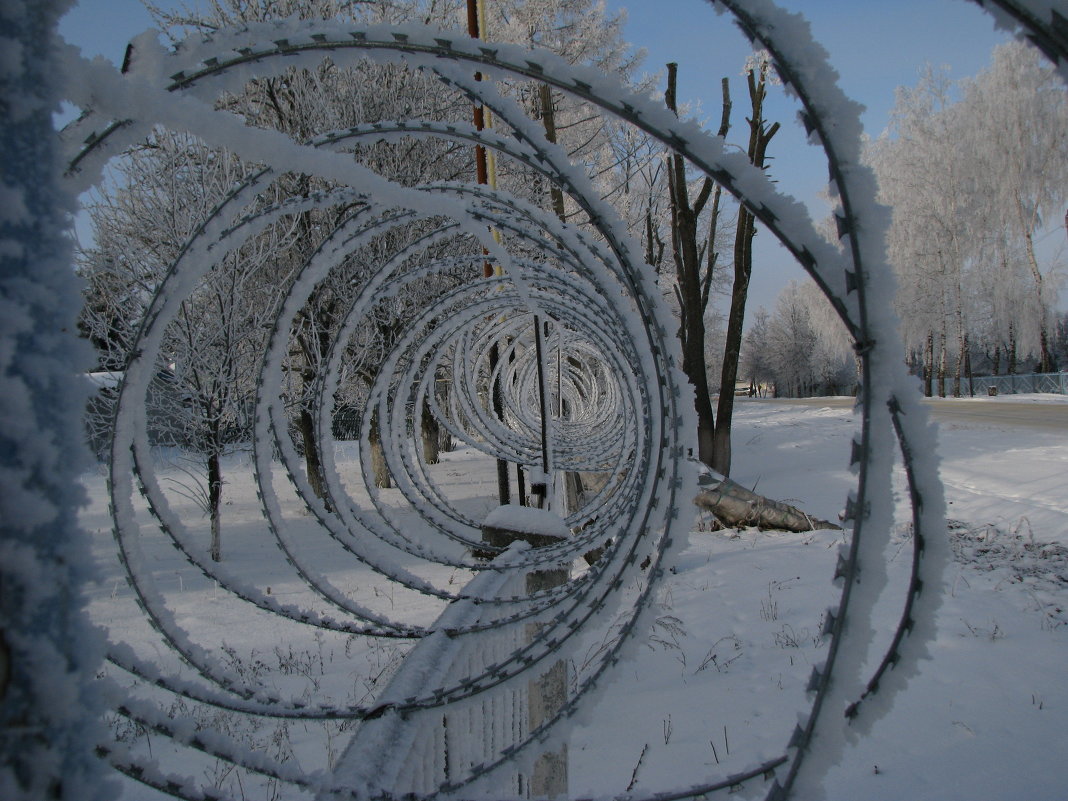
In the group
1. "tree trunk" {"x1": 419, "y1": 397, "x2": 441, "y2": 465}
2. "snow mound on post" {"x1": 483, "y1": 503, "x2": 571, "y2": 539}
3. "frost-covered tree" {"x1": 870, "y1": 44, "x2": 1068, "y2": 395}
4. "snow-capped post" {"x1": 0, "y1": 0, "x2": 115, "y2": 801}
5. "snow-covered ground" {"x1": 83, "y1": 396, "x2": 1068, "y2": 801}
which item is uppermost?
"frost-covered tree" {"x1": 870, "y1": 44, "x2": 1068, "y2": 395}

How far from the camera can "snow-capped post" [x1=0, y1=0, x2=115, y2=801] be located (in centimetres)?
40

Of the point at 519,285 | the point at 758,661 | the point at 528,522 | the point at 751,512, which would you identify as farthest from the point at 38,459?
the point at 751,512

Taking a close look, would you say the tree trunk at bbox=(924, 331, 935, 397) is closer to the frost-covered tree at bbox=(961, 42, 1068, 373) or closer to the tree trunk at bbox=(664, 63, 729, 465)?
the frost-covered tree at bbox=(961, 42, 1068, 373)

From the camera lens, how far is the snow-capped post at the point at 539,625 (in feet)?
7.40

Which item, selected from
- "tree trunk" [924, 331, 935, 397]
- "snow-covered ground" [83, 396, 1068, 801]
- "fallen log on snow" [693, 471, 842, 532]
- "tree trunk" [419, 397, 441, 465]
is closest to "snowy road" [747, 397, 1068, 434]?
"fallen log on snow" [693, 471, 842, 532]

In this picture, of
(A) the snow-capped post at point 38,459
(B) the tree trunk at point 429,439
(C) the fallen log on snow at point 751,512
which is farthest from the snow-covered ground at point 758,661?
(B) the tree trunk at point 429,439

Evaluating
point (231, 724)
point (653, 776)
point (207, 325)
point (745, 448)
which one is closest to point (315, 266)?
point (653, 776)

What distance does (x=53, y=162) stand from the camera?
0.46 m

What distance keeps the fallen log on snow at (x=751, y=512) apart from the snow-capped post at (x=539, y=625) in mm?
5193

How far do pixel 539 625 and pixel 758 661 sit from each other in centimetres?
204

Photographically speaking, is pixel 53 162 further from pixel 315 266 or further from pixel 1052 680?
pixel 1052 680

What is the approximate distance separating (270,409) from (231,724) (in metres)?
2.72

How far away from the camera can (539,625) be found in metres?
2.51

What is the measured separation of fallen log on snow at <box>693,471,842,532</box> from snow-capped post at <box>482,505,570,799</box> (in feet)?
17.0
